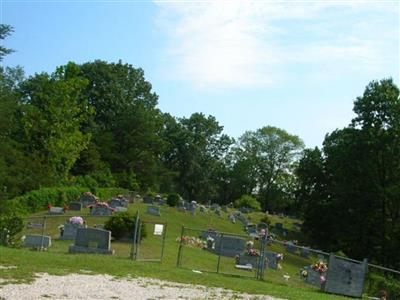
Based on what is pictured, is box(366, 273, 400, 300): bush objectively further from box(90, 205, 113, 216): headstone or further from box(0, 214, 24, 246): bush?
box(90, 205, 113, 216): headstone

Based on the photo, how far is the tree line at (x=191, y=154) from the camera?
4903 centimetres

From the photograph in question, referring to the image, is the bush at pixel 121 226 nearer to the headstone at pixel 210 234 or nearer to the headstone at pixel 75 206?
the headstone at pixel 210 234

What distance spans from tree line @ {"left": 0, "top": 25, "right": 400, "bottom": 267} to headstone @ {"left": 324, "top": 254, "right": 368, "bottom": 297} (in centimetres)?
1296

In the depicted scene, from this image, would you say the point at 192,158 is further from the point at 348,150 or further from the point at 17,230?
the point at 17,230

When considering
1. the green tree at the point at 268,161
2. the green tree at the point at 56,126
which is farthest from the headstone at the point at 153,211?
the green tree at the point at 268,161

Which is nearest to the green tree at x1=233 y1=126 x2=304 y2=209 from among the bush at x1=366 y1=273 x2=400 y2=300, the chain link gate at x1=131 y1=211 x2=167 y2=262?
the chain link gate at x1=131 y1=211 x2=167 y2=262

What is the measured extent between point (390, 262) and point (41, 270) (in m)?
37.1

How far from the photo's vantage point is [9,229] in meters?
23.5

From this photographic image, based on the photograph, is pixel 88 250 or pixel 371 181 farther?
pixel 371 181

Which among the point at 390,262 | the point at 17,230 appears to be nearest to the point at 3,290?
the point at 17,230

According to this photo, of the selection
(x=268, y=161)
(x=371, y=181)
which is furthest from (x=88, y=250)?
(x=268, y=161)

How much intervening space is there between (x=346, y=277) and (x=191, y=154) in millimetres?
75243

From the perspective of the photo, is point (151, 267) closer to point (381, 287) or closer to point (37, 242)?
point (37, 242)

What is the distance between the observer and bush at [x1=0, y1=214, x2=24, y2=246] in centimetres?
2294
